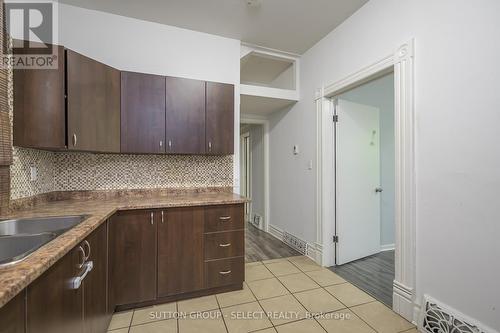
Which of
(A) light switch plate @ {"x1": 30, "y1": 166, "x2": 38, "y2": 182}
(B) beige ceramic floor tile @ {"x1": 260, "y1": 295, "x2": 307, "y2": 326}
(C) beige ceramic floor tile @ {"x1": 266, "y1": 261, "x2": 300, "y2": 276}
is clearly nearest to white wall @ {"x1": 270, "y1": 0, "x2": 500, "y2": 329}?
(B) beige ceramic floor tile @ {"x1": 260, "y1": 295, "x2": 307, "y2": 326}

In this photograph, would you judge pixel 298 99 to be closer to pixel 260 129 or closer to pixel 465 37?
pixel 260 129

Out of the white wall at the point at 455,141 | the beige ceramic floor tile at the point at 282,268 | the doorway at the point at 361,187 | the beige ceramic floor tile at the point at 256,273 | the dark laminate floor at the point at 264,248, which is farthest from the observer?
the dark laminate floor at the point at 264,248

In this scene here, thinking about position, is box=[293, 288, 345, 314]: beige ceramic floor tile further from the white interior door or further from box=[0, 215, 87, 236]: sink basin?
box=[0, 215, 87, 236]: sink basin

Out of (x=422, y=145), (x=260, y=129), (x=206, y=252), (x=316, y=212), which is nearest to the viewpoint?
(x=422, y=145)

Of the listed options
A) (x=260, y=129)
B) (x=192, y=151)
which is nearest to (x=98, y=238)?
(x=192, y=151)

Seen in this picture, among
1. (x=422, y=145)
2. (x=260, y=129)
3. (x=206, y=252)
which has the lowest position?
(x=206, y=252)

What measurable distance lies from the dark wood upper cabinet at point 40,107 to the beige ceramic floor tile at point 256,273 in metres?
2.13

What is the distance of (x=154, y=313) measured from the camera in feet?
6.23

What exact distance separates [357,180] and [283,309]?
1771 millimetres

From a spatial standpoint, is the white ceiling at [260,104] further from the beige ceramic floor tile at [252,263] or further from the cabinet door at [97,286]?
the cabinet door at [97,286]

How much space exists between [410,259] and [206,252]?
168 centimetres

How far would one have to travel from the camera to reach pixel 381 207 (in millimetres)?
3293

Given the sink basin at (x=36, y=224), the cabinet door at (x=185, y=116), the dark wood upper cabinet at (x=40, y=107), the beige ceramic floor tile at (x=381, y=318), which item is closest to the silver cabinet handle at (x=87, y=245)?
the sink basin at (x=36, y=224)

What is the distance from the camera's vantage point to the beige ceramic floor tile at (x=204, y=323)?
1.71 metres
